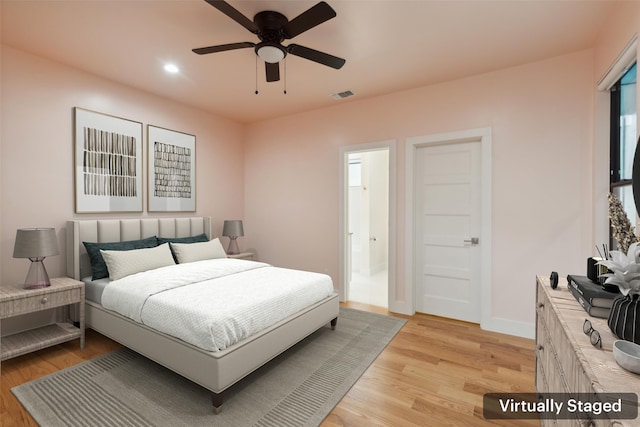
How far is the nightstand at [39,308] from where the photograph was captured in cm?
231

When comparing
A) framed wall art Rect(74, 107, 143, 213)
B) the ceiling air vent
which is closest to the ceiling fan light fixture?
the ceiling air vent

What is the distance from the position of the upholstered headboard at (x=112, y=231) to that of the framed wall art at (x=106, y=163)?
196mm

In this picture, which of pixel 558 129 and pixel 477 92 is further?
pixel 477 92

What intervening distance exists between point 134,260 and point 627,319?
3.52 metres

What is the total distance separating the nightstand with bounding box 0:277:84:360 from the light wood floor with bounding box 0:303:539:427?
166 millimetres

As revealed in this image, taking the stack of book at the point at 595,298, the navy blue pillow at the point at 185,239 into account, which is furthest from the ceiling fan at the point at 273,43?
the navy blue pillow at the point at 185,239

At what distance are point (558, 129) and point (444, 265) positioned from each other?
1.79 metres

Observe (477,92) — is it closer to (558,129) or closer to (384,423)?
(558,129)

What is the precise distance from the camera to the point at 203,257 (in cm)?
361

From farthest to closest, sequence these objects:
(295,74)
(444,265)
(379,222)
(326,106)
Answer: (379,222), (326,106), (444,265), (295,74)

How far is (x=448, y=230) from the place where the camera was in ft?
11.4

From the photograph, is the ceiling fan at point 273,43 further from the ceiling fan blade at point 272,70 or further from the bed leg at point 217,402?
the bed leg at point 217,402

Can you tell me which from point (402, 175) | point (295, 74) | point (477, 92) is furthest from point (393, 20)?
point (402, 175)

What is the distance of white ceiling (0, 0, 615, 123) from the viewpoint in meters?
2.13
